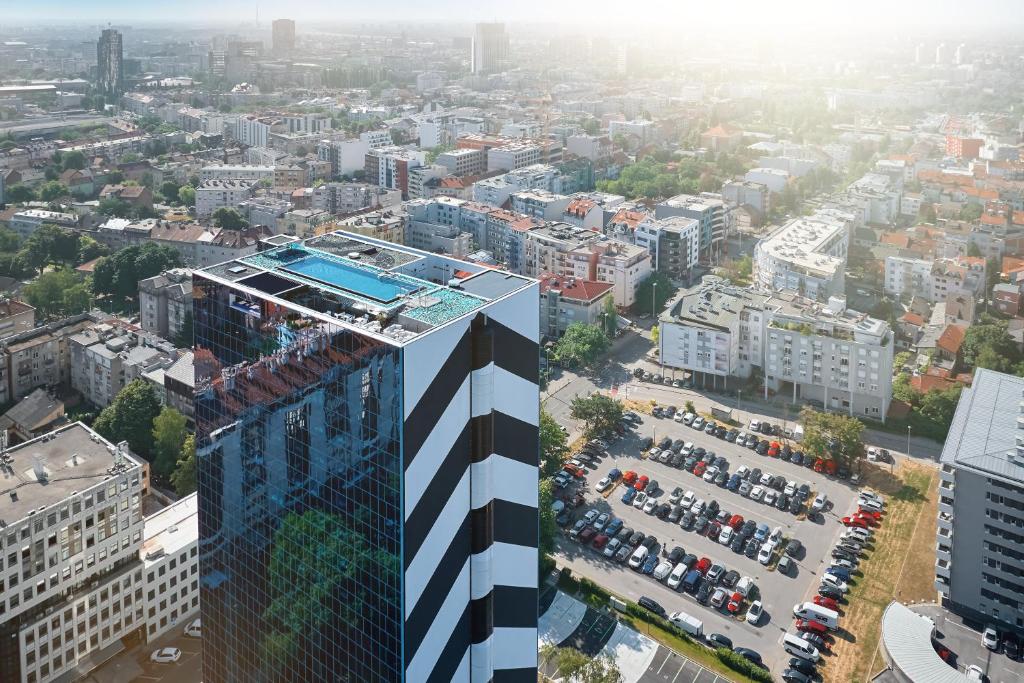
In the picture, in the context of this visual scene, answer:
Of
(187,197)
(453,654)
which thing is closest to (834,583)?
(453,654)

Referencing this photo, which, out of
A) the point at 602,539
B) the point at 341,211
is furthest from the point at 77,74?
the point at 602,539

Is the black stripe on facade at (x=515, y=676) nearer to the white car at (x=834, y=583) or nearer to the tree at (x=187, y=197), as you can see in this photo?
the white car at (x=834, y=583)

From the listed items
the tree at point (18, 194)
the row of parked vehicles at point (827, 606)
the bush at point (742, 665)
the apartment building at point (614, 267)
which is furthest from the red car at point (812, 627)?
the tree at point (18, 194)

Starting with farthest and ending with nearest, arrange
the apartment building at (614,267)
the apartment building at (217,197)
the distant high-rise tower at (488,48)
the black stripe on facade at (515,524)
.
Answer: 1. the distant high-rise tower at (488,48)
2. the apartment building at (217,197)
3. the apartment building at (614,267)
4. the black stripe on facade at (515,524)

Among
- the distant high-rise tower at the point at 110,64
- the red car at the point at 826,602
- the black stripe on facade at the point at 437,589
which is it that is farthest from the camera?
the distant high-rise tower at the point at 110,64

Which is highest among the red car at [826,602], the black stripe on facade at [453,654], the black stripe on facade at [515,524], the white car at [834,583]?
the black stripe on facade at [515,524]

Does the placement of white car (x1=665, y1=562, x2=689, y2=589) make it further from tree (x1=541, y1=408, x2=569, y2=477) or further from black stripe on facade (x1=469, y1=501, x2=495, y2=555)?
black stripe on facade (x1=469, y1=501, x2=495, y2=555)

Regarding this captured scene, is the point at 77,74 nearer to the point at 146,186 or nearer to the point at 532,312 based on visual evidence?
the point at 146,186
